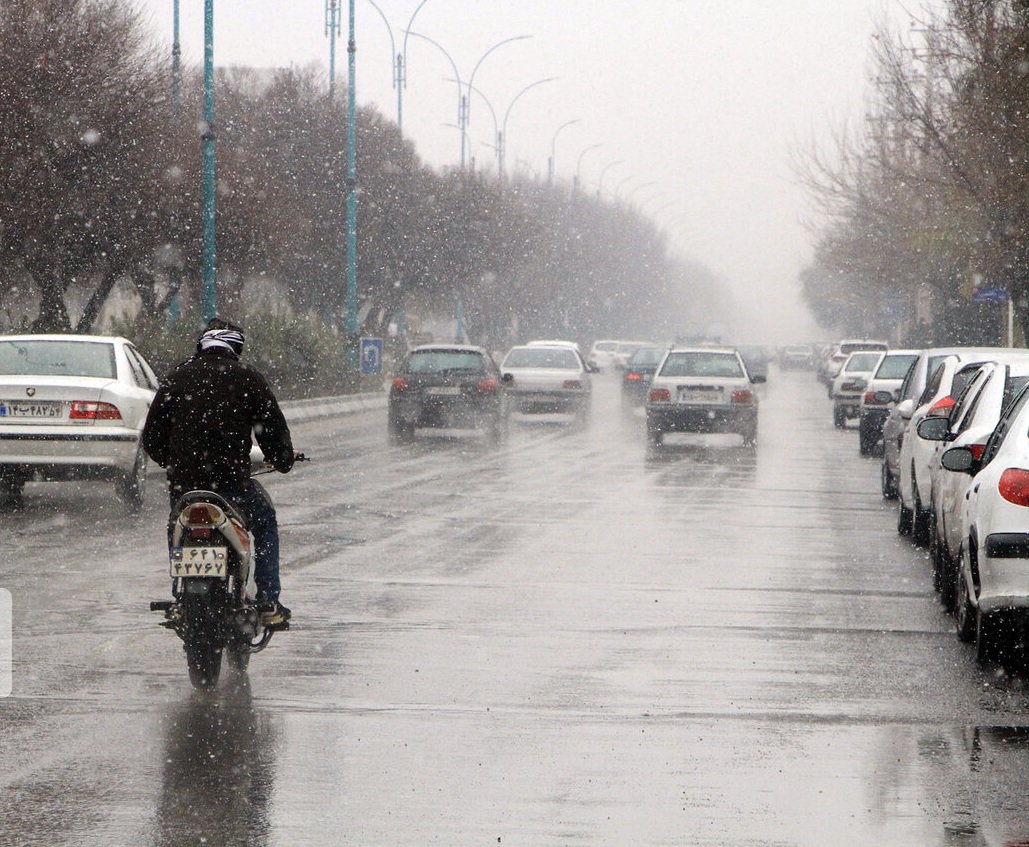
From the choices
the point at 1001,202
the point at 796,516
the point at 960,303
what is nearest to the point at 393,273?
the point at 960,303

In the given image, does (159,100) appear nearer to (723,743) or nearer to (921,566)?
(921,566)

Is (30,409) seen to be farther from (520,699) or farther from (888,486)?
(520,699)

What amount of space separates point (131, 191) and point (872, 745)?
1265 inches

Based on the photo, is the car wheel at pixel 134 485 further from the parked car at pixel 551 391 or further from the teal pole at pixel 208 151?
the parked car at pixel 551 391

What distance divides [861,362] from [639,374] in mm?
7117

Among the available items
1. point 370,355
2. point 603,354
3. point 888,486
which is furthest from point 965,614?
point 603,354

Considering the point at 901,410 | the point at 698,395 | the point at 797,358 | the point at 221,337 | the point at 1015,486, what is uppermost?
the point at 221,337

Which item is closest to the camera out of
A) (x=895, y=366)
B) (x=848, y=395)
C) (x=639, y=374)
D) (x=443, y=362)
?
(x=443, y=362)

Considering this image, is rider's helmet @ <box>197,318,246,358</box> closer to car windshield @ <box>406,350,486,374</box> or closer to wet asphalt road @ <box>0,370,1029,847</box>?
wet asphalt road @ <box>0,370,1029,847</box>

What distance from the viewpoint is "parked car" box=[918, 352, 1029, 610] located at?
1092 centimetres

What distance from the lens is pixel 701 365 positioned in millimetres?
29969

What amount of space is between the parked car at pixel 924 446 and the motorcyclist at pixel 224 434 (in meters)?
6.93

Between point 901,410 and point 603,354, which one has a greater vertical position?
point 901,410

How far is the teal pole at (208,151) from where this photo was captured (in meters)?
32.8
